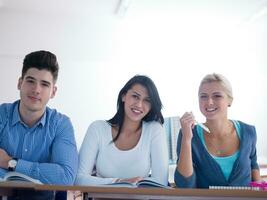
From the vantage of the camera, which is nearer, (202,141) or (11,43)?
(202,141)

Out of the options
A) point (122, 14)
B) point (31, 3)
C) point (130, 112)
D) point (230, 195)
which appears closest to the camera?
point (230, 195)

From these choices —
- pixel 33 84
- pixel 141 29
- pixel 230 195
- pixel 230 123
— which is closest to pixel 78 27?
pixel 141 29

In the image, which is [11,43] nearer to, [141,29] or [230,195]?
[141,29]

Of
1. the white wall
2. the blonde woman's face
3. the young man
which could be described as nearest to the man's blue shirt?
the young man

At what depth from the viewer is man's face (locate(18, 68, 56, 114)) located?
1427mm

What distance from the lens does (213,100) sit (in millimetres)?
1513

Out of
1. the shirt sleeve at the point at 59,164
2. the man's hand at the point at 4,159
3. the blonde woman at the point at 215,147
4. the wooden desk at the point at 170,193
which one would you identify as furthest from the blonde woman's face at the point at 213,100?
the man's hand at the point at 4,159

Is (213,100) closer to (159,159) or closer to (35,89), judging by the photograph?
(159,159)

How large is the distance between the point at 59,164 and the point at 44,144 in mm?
137

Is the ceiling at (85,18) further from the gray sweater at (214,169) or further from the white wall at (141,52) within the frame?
the gray sweater at (214,169)

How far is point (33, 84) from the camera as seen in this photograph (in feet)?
4.76

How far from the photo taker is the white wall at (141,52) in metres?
3.47

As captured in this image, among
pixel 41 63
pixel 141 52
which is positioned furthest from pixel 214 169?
pixel 141 52

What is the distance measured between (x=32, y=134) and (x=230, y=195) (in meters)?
1.05
